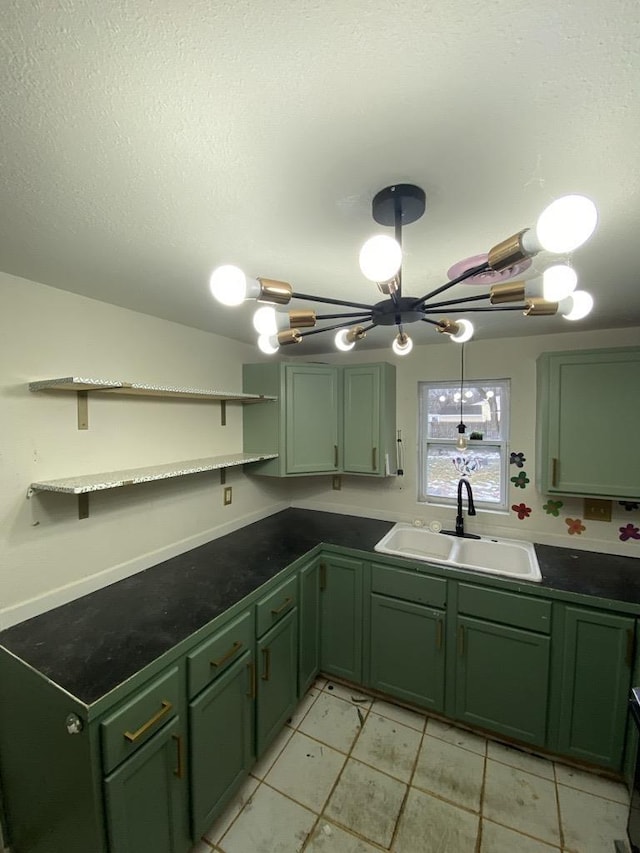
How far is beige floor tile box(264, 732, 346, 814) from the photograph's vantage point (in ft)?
5.20

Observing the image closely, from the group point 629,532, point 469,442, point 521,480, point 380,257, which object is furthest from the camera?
point 469,442

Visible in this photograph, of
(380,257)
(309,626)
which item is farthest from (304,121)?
(309,626)

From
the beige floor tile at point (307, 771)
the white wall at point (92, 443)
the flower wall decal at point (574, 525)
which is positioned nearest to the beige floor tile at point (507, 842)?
the beige floor tile at point (307, 771)

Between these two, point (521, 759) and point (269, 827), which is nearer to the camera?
point (269, 827)

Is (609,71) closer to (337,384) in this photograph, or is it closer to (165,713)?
(165,713)

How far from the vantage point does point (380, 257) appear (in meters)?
0.71

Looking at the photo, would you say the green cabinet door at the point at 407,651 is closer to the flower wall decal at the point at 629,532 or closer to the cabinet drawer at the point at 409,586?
the cabinet drawer at the point at 409,586

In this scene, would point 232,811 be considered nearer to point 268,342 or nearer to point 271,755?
point 271,755

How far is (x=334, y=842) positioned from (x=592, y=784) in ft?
4.02

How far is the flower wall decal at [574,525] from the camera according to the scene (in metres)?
2.21

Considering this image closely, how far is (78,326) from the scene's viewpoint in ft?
5.25

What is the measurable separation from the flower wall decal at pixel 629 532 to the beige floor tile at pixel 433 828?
64.8 inches

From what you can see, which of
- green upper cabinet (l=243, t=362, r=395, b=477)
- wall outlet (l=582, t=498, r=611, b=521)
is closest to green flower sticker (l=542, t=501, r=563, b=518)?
wall outlet (l=582, t=498, r=611, b=521)

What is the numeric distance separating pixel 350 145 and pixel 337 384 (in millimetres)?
1938
